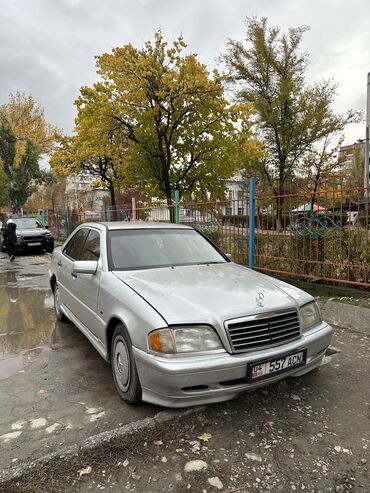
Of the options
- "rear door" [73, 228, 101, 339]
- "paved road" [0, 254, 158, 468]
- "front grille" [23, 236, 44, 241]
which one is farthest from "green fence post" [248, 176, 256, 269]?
"front grille" [23, 236, 44, 241]

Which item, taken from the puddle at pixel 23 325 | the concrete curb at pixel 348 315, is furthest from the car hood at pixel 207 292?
the concrete curb at pixel 348 315

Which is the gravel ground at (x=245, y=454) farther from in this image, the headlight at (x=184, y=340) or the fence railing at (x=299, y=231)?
the fence railing at (x=299, y=231)

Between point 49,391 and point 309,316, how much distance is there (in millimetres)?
2473

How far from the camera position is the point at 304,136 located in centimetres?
2277

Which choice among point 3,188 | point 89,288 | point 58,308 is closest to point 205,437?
point 89,288

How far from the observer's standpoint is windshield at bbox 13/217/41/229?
1511cm

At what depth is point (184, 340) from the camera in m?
2.58

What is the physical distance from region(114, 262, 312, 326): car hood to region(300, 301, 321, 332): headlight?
0.07 metres

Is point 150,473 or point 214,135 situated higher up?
point 214,135

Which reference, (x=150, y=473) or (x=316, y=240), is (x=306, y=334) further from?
(x=316, y=240)

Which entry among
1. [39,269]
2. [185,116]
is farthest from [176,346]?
[185,116]

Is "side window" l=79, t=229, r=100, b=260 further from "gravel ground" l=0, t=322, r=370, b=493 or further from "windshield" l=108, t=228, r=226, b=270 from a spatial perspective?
"gravel ground" l=0, t=322, r=370, b=493

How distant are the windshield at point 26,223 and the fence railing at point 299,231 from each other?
9.23 meters

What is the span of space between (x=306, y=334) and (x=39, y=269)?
981cm
